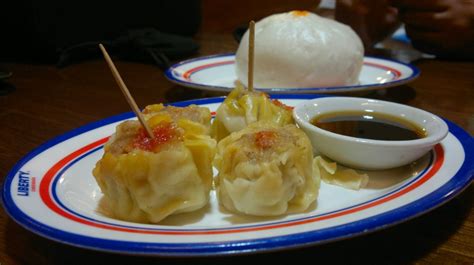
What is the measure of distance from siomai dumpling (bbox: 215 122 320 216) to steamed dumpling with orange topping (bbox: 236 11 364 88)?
3.01 ft

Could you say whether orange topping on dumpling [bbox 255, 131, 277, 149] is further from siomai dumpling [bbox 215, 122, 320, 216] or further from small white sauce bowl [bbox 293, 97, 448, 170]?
small white sauce bowl [bbox 293, 97, 448, 170]

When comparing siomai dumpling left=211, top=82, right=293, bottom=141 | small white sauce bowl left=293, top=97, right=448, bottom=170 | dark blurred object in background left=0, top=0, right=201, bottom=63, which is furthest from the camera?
dark blurred object in background left=0, top=0, right=201, bottom=63

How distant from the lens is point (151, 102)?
226 cm

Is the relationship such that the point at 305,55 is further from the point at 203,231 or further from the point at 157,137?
the point at 203,231

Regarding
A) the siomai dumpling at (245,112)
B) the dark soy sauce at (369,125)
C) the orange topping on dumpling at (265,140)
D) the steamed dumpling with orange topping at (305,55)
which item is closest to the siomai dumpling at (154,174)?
the orange topping on dumpling at (265,140)

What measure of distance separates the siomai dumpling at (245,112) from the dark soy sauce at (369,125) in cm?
12

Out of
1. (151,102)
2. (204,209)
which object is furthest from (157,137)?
(151,102)

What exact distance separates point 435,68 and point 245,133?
6.93ft

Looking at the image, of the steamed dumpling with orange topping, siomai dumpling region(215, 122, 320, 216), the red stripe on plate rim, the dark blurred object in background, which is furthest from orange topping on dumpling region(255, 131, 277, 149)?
the dark blurred object in background

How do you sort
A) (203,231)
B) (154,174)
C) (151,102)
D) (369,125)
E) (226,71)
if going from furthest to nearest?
(226,71) < (151,102) < (369,125) < (154,174) < (203,231)

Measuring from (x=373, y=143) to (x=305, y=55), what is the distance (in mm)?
941

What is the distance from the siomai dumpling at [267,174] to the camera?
1141 millimetres

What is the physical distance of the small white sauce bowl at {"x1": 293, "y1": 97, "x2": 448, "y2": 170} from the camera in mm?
1279

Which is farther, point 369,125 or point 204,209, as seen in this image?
point 369,125
